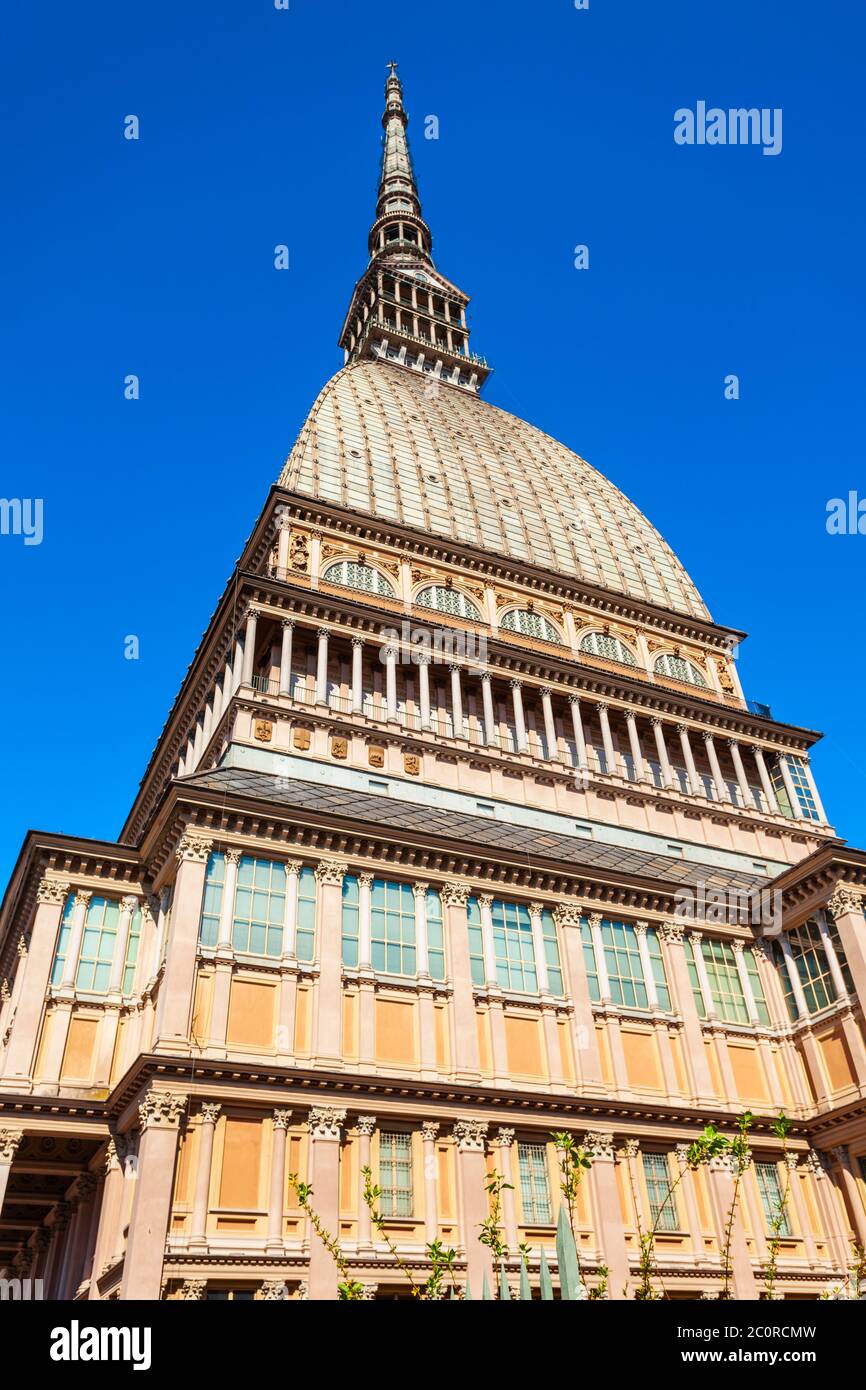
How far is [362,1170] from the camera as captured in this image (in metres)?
29.9

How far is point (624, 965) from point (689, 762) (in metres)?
17.3

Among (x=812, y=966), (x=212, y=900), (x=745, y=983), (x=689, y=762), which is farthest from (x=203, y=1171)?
(x=689, y=762)

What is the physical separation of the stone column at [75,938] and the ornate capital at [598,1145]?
1823cm

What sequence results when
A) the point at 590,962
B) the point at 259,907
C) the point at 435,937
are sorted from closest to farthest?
the point at 259,907, the point at 435,937, the point at 590,962

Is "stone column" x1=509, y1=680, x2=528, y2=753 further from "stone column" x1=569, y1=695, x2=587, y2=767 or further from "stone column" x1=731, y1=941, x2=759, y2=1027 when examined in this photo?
"stone column" x1=731, y1=941, x2=759, y2=1027

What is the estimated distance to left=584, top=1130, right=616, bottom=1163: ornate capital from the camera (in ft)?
113

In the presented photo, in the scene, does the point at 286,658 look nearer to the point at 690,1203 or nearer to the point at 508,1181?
the point at 508,1181

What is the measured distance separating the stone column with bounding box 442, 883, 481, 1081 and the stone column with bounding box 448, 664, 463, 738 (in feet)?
38.6

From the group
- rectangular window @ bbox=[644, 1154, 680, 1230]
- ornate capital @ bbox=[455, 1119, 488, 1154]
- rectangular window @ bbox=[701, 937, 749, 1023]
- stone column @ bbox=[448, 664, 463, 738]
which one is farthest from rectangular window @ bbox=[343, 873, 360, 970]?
rectangular window @ bbox=[701, 937, 749, 1023]

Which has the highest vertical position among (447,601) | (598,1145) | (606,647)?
(606,647)

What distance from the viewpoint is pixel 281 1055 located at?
3166cm

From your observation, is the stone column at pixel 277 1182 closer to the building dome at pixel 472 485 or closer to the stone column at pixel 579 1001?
the stone column at pixel 579 1001

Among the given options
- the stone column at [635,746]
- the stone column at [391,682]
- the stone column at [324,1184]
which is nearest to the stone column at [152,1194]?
the stone column at [324,1184]

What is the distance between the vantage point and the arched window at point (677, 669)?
63156mm
